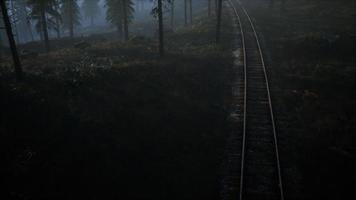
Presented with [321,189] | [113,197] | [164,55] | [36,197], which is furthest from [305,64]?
[36,197]

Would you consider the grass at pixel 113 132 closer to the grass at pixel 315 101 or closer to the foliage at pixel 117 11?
the grass at pixel 315 101

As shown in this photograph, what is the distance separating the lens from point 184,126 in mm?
17125

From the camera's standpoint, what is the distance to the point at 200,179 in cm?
1367

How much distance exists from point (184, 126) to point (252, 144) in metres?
3.92

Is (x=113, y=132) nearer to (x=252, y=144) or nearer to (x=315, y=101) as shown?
(x=252, y=144)

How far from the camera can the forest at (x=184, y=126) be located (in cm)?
1270

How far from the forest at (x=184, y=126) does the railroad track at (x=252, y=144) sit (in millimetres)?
65

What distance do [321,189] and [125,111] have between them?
10580 millimetres

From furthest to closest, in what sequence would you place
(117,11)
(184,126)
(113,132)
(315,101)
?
(117,11) → (315,101) → (184,126) → (113,132)

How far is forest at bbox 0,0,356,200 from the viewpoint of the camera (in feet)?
41.7

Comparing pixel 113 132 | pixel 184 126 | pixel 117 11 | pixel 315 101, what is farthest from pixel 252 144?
pixel 117 11

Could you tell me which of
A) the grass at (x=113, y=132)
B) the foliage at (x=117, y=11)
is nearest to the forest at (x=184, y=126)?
the grass at (x=113, y=132)

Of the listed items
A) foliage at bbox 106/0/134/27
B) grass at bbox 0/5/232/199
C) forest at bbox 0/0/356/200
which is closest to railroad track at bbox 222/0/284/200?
forest at bbox 0/0/356/200

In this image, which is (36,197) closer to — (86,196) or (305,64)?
(86,196)
